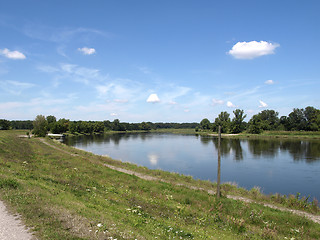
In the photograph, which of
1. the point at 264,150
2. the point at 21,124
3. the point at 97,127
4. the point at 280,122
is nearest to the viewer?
the point at 264,150

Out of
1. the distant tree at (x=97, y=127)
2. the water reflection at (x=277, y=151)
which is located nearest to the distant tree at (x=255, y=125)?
the water reflection at (x=277, y=151)

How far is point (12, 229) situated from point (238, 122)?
14529cm

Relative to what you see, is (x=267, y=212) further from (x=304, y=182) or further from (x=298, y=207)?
(x=304, y=182)

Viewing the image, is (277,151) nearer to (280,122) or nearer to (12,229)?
(12,229)

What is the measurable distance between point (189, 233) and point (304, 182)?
2514 centimetres

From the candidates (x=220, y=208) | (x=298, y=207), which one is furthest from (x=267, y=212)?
(x=298, y=207)

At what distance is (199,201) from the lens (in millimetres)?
15359

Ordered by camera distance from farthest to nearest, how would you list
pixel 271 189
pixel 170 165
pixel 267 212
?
pixel 170 165 → pixel 271 189 → pixel 267 212

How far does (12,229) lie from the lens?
6.70 m

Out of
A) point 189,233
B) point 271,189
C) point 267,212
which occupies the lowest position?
point 271,189

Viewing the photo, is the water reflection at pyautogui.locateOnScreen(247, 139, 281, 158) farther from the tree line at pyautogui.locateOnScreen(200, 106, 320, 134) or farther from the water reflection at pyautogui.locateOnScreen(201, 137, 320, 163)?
the tree line at pyautogui.locateOnScreen(200, 106, 320, 134)

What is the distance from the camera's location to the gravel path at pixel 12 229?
20.7 ft

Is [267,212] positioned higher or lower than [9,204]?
lower

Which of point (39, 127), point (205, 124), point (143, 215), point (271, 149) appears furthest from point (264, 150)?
point (205, 124)
